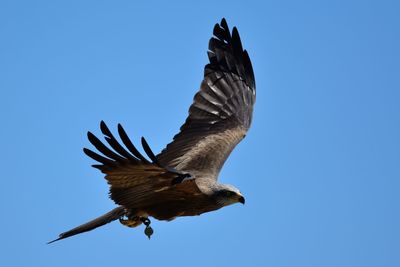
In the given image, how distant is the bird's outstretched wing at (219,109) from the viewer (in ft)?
35.5

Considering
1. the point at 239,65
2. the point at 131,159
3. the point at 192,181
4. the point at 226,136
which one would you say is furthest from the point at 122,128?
the point at 239,65

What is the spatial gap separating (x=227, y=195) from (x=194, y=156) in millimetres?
1592

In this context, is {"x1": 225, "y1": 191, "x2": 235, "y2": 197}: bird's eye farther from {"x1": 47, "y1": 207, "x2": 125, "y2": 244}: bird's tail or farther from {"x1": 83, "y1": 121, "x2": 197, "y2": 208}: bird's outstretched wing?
{"x1": 47, "y1": 207, "x2": 125, "y2": 244}: bird's tail

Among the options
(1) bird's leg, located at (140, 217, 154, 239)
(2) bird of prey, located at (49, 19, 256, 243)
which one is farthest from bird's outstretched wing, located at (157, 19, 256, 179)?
(1) bird's leg, located at (140, 217, 154, 239)

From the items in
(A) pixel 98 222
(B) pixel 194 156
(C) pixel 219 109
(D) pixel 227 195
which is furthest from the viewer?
(C) pixel 219 109

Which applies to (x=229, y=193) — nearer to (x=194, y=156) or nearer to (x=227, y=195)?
(x=227, y=195)

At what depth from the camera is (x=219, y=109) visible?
1195cm

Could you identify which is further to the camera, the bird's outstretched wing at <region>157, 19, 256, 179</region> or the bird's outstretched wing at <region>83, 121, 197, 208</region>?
the bird's outstretched wing at <region>157, 19, 256, 179</region>

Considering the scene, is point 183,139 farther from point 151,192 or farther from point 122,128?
point 122,128

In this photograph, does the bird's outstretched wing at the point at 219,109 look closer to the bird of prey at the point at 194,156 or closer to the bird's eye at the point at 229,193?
the bird of prey at the point at 194,156

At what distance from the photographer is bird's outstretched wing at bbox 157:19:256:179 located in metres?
10.8

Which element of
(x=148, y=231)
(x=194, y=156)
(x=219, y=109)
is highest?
(x=219, y=109)

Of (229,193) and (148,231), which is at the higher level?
(229,193)

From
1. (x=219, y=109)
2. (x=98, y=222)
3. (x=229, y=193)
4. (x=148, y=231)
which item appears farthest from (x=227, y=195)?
(x=219, y=109)
